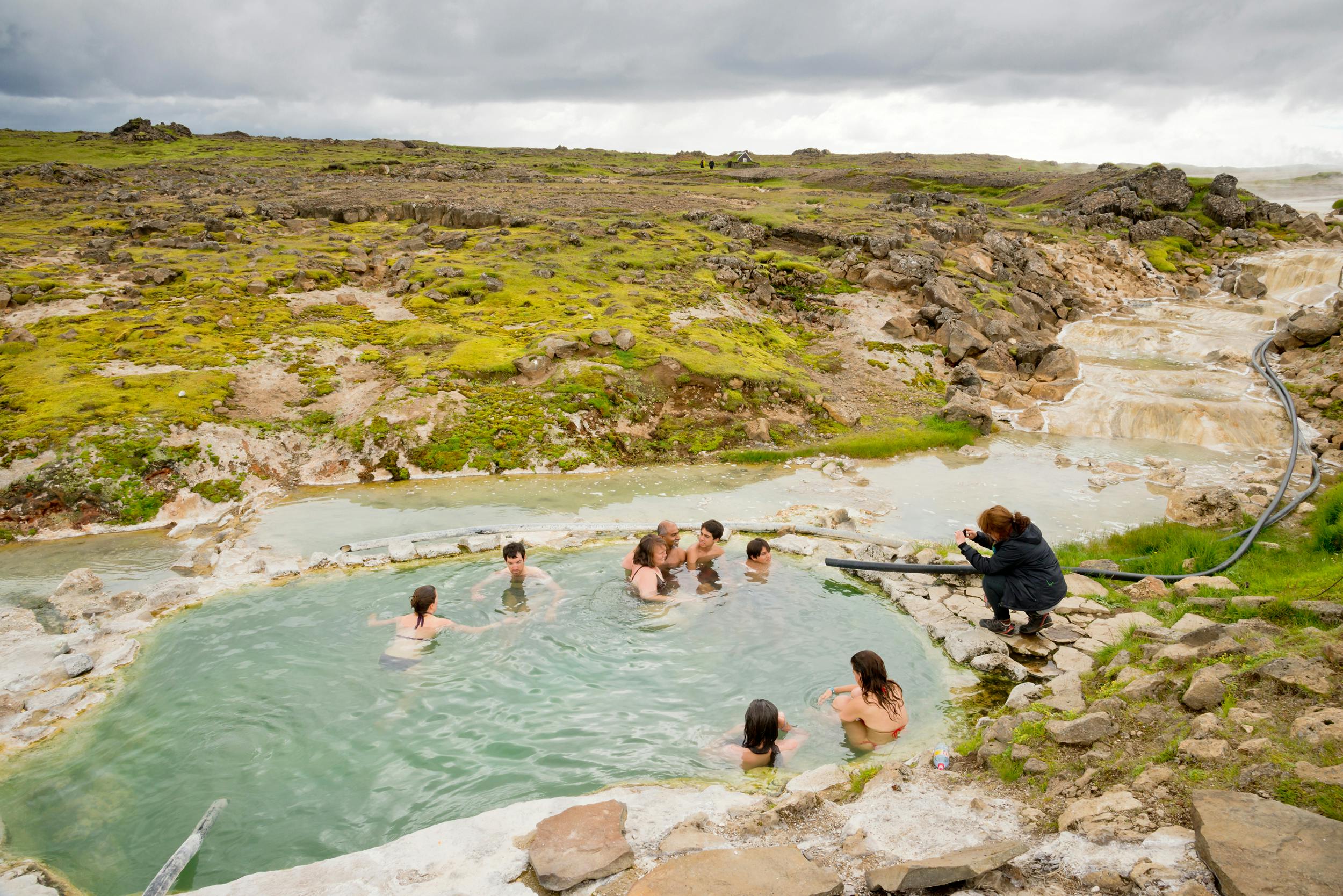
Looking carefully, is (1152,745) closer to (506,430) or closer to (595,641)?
(595,641)

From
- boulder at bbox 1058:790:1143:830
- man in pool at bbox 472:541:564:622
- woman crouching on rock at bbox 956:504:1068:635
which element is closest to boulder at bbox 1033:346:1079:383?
woman crouching on rock at bbox 956:504:1068:635

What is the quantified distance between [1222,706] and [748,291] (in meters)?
29.0

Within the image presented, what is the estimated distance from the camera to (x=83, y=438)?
17562 millimetres

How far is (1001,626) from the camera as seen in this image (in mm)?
10891

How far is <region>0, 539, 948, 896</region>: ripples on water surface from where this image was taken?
25.1 ft

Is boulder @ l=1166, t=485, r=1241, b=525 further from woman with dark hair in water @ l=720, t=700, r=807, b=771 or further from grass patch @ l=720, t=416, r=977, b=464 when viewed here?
woman with dark hair in water @ l=720, t=700, r=807, b=771

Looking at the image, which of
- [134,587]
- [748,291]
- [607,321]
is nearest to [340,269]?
[607,321]

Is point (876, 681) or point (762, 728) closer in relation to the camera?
point (762, 728)

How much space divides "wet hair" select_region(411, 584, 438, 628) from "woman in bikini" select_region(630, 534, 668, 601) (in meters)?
3.43

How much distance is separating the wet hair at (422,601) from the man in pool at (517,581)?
1.56 meters

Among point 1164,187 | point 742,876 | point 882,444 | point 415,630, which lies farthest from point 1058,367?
point 1164,187

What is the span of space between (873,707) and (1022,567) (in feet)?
11.2

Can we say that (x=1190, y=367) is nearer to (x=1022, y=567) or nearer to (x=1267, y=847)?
(x=1022, y=567)

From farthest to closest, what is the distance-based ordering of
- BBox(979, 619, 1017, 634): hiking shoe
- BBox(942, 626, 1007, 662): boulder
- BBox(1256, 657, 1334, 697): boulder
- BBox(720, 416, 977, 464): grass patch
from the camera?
BBox(720, 416, 977, 464): grass patch → BBox(979, 619, 1017, 634): hiking shoe → BBox(942, 626, 1007, 662): boulder → BBox(1256, 657, 1334, 697): boulder
